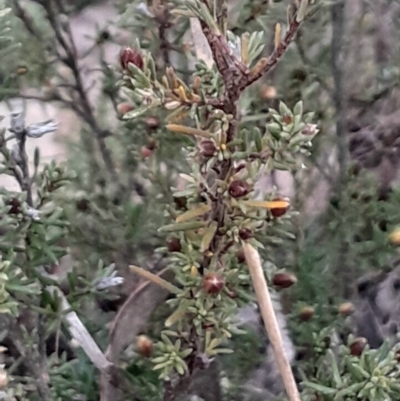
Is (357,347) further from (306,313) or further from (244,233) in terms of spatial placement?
(244,233)

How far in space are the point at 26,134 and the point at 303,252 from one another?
0.32 meters

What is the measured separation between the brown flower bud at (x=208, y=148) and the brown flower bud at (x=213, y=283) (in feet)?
0.25

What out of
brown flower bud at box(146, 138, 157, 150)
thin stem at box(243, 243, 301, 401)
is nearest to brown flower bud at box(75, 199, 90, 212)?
brown flower bud at box(146, 138, 157, 150)

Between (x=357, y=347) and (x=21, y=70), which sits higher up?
(x=21, y=70)

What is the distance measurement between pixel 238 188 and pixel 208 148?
3 centimetres

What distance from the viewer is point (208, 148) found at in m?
0.34

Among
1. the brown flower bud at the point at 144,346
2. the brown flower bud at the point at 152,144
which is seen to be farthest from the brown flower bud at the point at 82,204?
the brown flower bud at the point at 144,346

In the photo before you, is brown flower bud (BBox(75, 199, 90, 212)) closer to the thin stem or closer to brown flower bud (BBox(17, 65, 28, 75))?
brown flower bud (BBox(17, 65, 28, 75))

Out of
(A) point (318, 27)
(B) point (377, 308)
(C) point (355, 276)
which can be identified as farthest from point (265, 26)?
(B) point (377, 308)

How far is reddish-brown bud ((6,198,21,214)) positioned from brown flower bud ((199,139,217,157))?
0.16m

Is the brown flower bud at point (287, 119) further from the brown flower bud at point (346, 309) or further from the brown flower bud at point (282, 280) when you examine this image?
the brown flower bud at point (346, 309)

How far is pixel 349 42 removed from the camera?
30.2 inches

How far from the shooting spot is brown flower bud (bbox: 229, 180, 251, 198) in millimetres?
348

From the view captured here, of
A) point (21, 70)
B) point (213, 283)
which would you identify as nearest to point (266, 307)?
point (213, 283)
